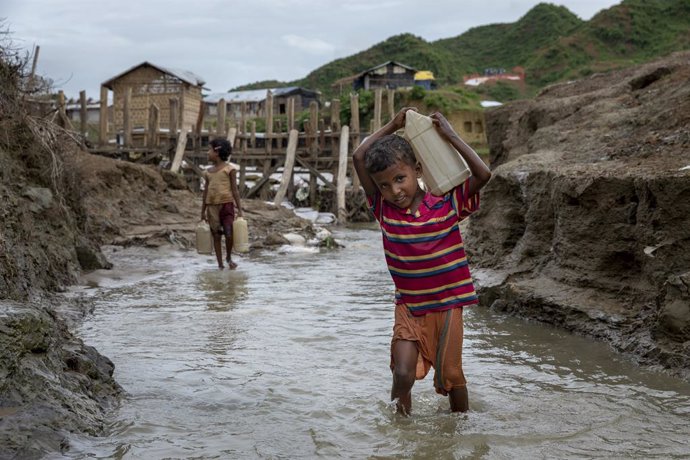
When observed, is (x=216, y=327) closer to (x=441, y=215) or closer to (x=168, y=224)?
(x=441, y=215)

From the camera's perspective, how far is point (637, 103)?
9.56m

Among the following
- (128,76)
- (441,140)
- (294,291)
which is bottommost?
(294,291)

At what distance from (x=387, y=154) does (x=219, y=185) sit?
688 cm

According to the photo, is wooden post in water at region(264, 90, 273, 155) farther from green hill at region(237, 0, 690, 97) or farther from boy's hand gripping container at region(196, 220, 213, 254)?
green hill at region(237, 0, 690, 97)

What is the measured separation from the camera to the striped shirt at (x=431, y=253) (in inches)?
155

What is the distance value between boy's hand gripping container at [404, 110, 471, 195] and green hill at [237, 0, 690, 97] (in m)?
46.4

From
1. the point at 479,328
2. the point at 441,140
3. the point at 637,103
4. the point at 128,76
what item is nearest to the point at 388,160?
the point at 441,140

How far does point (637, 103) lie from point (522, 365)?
5.36 meters

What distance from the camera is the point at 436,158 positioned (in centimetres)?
394

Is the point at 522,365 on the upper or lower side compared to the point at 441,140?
lower

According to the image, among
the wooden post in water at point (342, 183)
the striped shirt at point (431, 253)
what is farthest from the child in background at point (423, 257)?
the wooden post in water at point (342, 183)

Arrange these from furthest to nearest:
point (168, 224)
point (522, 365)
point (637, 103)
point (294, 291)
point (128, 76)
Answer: point (128, 76) → point (168, 224) → point (637, 103) → point (294, 291) → point (522, 365)

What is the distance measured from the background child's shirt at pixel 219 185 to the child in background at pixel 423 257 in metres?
6.65

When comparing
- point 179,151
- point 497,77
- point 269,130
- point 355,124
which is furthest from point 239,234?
point 497,77
